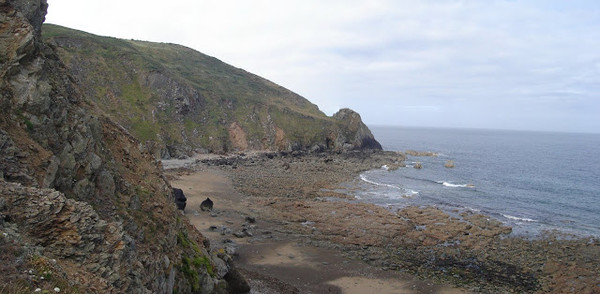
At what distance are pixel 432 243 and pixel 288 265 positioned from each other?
16.3 metres

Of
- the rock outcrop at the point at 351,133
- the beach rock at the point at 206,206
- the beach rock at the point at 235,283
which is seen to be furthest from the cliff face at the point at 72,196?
the rock outcrop at the point at 351,133

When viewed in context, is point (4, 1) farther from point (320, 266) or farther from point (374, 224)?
point (374, 224)

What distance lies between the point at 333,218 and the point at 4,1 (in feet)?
121

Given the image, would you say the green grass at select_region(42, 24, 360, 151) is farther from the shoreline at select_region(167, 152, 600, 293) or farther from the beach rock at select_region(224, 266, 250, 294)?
the beach rock at select_region(224, 266, 250, 294)

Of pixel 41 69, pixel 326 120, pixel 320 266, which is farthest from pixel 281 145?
pixel 41 69

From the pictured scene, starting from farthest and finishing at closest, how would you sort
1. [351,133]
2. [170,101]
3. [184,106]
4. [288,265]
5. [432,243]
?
[351,133] → [184,106] → [170,101] → [432,243] → [288,265]

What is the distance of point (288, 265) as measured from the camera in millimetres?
30484

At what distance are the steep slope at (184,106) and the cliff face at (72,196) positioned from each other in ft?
179

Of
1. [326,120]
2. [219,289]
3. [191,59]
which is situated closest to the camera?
[219,289]

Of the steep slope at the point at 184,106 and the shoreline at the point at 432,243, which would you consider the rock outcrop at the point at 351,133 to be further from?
the shoreline at the point at 432,243

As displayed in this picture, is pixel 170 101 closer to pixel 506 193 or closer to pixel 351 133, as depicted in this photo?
pixel 351 133

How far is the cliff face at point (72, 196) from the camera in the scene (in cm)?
974

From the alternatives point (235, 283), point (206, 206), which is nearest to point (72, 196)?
point (235, 283)

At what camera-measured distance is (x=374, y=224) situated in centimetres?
4300
